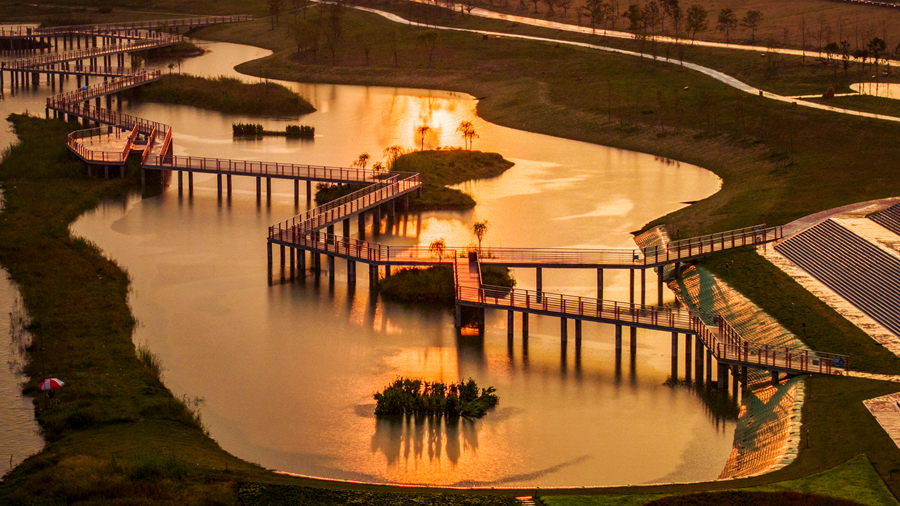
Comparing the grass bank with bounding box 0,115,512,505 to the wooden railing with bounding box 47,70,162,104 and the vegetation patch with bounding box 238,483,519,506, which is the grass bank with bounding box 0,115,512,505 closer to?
the vegetation patch with bounding box 238,483,519,506

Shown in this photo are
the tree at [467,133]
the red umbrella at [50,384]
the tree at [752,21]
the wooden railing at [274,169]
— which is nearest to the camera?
the red umbrella at [50,384]

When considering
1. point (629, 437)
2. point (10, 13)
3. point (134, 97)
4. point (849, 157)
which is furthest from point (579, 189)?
point (10, 13)

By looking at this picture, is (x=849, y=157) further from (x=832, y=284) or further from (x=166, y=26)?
(x=166, y=26)

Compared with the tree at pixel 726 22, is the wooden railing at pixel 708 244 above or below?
below

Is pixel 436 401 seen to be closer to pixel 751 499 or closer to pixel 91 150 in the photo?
pixel 751 499

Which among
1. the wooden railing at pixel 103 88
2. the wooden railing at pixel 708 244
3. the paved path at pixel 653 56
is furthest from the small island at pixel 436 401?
the wooden railing at pixel 103 88

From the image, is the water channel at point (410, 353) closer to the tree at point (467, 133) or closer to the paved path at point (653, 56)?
the tree at point (467, 133)

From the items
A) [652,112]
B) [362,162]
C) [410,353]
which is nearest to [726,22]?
[652,112]
